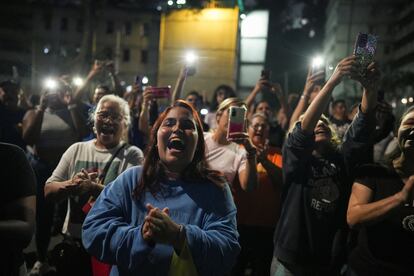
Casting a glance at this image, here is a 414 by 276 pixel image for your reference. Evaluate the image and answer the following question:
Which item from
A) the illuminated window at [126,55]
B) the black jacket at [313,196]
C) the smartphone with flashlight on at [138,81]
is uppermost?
the illuminated window at [126,55]

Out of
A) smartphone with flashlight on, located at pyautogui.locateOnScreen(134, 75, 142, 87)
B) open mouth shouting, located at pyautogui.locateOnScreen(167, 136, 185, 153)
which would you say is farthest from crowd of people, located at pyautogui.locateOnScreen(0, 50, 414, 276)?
smartphone with flashlight on, located at pyautogui.locateOnScreen(134, 75, 142, 87)

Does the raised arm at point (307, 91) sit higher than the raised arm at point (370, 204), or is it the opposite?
the raised arm at point (307, 91)

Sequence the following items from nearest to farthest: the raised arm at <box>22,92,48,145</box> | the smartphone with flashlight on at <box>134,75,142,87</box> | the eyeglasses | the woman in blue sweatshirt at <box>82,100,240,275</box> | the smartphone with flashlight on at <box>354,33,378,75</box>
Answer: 1. the woman in blue sweatshirt at <box>82,100,240,275</box>
2. the smartphone with flashlight on at <box>354,33,378,75</box>
3. the eyeglasses
4. the raised arm at <box>22,92,48,145</box>
5. the smartphone with flashlight on at <box>134,75,142,87</box>

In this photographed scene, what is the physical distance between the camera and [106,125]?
368 centimetres

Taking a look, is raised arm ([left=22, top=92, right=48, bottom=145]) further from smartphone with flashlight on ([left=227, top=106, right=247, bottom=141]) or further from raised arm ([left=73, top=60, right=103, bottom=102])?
smartphone with flashlight on ([left=227, top=106, right=247, bottom=141])

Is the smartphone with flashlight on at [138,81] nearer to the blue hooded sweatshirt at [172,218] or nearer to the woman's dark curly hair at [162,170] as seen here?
the woman's dark curly hair at [162,170]

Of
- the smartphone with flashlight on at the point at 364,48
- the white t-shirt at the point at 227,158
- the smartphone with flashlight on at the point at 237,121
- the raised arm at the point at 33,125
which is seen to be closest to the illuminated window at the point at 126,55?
the raised arm at the point at 33,125

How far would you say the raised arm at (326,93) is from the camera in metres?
3.00

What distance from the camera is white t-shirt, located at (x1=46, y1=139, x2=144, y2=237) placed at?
11.8 feet

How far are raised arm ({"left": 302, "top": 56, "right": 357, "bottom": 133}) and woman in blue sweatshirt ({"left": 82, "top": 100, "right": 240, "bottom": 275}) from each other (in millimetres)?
969

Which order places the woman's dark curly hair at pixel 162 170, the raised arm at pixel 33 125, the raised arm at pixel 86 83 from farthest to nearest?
the raised arm at pixel 86 83 < the raised arm at pixel 33 125 < the woman's dark curly hair at pixel 162 170

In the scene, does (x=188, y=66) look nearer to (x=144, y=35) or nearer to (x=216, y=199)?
(x=216, y=199)

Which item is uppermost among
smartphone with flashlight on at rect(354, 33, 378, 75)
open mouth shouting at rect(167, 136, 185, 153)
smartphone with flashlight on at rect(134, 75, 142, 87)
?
smartphone with flashlight on at rect(354, 33, 378, 75)

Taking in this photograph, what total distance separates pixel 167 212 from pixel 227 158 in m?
2.16
